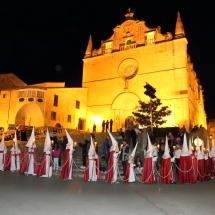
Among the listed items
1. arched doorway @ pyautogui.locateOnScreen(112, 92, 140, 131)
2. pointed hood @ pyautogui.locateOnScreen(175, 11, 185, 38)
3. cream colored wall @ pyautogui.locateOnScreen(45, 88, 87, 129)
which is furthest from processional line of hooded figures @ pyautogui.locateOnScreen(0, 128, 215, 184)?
pointed hood @ pyautogui.locateOnScreen(175, 11, 185, 38)

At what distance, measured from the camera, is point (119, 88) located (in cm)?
3341

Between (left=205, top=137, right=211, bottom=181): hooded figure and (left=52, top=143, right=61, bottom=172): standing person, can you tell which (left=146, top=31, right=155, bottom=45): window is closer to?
(left=205, top=137, right=211, bottom=181): hooded figure

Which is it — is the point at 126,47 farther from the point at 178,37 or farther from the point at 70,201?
the point at 70,201

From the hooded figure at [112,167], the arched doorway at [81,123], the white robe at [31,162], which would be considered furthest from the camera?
the arched doorway at [81,123]

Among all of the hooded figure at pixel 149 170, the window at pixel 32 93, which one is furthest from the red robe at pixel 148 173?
the window at pixel 32 93

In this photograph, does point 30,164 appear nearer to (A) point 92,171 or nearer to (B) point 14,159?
(B) point 14,159

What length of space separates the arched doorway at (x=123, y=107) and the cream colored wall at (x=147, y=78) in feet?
1.78

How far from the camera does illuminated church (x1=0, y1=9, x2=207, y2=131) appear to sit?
98.8ft

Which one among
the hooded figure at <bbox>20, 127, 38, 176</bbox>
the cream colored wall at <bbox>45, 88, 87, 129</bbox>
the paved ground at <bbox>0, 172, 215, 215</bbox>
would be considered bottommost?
the paved ground at <bbox>0, 172, 215, 215</bbox>

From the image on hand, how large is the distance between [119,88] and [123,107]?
9.09 ft

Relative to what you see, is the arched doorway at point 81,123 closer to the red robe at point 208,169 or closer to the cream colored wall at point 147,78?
the cream colored wall at point 147,78

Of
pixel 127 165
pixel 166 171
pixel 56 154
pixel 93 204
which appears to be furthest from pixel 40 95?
pixel 93 204

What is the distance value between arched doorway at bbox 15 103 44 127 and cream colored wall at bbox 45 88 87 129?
145 cm

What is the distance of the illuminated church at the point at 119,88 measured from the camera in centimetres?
3012
